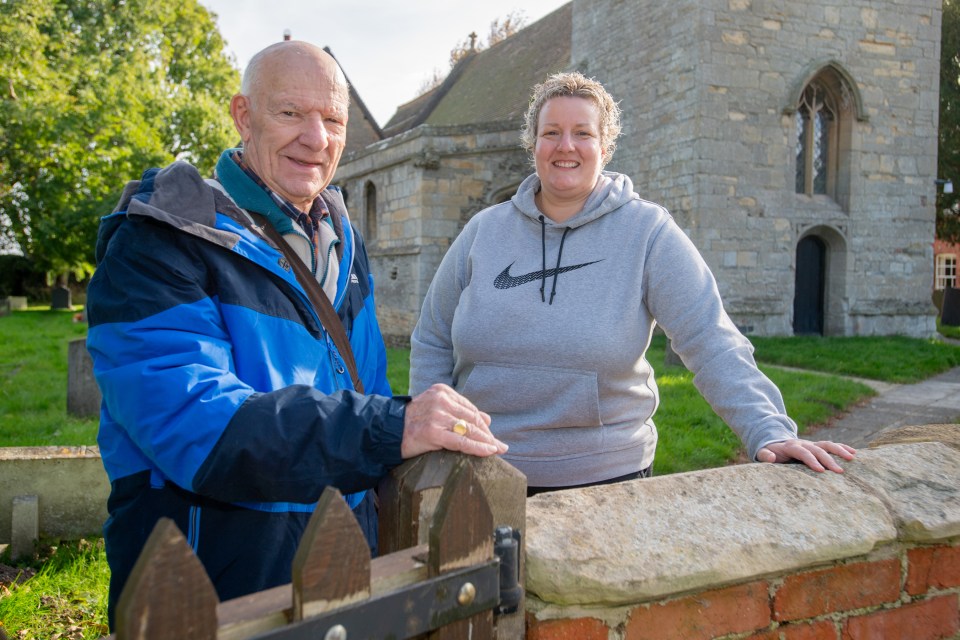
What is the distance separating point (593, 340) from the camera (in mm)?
2334

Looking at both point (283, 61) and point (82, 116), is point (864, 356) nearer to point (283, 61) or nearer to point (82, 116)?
point (283, 61)

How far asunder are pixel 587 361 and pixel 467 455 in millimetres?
1017

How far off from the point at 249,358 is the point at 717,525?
3.58 feet

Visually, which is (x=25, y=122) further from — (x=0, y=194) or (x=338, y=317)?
(x=338, y=317)

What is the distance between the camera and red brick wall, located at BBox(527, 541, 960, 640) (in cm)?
159

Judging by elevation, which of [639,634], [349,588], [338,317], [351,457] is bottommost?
[639,634]

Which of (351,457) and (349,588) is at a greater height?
(351,457)

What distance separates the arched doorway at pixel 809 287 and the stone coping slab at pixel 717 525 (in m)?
13.6

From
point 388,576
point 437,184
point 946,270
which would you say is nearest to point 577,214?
point 388,576

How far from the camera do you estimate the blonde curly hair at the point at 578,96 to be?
99.2 inches

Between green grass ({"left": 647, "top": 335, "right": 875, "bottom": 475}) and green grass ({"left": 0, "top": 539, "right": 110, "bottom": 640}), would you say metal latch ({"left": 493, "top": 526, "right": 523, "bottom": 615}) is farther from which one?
green grass ({"left": 647, "top": 335, "right": 875, "bottom": 475})

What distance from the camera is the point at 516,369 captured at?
2398 millimetres

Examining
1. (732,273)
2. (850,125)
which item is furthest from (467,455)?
(850,125)

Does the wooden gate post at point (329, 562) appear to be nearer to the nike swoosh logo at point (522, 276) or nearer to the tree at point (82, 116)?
the nike swoosh logo at point (522, 276)
